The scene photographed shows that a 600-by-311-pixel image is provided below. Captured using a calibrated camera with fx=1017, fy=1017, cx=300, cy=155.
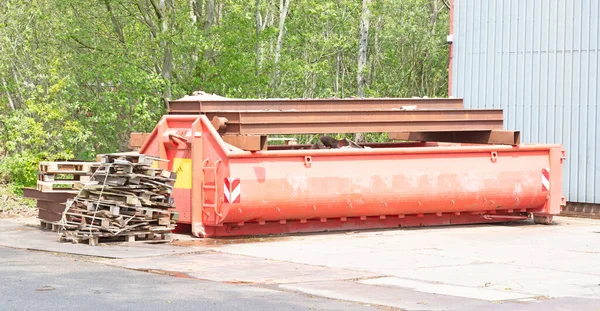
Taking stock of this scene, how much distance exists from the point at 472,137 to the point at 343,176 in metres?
3.40

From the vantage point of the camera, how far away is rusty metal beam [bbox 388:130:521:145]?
17734 mm

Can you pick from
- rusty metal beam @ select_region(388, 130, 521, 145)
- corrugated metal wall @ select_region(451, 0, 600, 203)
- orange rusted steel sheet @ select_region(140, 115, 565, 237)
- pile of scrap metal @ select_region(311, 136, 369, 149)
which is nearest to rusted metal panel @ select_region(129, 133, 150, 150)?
orange rusted steel sheet @ select_region(140, 115, 565, 237)

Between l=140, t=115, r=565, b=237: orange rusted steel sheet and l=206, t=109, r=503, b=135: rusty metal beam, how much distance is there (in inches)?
15.4

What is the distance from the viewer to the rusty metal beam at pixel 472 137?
17.7m

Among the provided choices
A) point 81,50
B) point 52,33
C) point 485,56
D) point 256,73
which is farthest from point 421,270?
point 52,33

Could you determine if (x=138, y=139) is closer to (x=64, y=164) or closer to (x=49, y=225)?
(x=64, y=164)

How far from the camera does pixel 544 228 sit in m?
17.6

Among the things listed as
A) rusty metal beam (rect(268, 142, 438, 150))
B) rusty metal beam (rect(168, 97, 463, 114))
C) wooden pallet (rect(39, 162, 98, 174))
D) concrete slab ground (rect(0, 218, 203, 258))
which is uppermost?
rusty metal beam (rect(168, 97, 463, 114))

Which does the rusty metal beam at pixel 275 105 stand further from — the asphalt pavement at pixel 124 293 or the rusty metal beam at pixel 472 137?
A: the asphalt pavement at pixel 124 293

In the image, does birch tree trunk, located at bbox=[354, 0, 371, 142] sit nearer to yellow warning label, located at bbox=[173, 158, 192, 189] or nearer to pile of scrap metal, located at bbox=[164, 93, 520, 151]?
pile of scrap metal, located at bbox=[164, 93, 520, 151]

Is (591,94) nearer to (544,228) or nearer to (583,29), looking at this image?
(583,29)

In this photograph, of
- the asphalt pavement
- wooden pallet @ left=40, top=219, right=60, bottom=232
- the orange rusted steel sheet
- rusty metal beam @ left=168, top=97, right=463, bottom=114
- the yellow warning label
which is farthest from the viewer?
wooden pallet @ left=40, top=219, right=60, bottom=232

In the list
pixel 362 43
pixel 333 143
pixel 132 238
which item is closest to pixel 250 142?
pixel 132 238

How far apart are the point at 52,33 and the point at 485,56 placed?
13830mm
